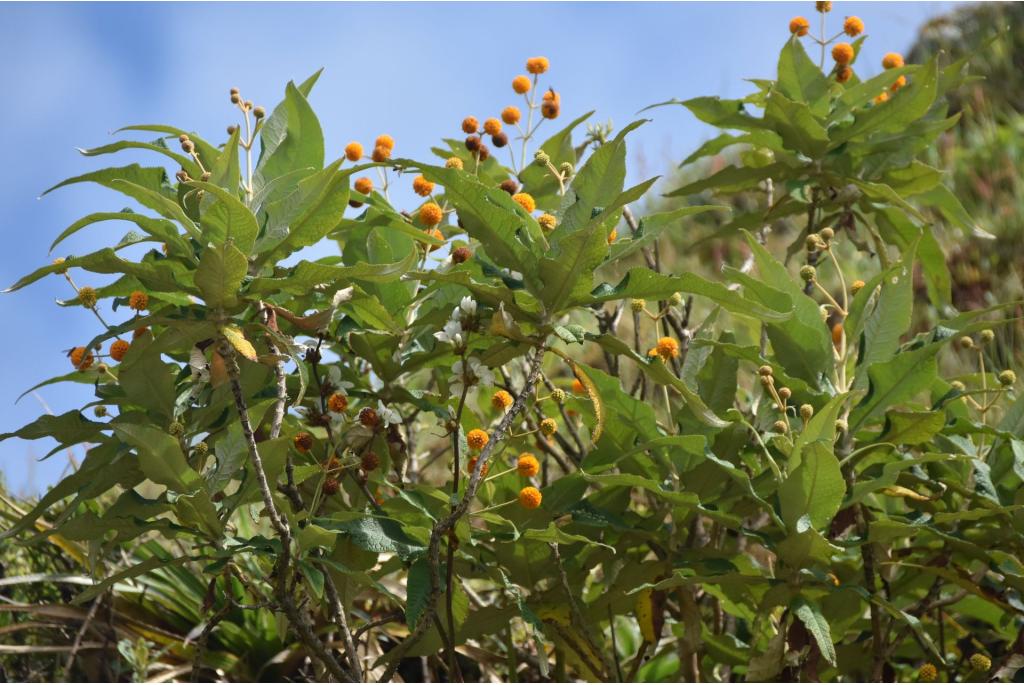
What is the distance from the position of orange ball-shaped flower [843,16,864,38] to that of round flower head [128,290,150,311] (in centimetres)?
148

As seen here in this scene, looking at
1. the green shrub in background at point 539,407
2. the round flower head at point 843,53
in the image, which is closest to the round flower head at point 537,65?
the green shrub in background at point 539,407

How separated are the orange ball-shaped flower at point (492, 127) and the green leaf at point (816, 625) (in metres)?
0.92

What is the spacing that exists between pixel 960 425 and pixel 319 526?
1094 millimetres

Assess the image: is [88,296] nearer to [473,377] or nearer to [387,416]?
[387,416]

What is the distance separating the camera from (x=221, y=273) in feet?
4.58

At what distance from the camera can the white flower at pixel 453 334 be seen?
1541 millimetres

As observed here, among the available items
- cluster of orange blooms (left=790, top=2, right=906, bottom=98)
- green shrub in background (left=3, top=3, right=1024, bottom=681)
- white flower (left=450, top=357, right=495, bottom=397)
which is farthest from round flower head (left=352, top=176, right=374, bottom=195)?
cluster of orange blooms (left=790, top=2, right=906, bottom=98)

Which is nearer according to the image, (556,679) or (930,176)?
(556,679)

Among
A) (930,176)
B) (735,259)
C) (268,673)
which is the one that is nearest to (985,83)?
(735,259)

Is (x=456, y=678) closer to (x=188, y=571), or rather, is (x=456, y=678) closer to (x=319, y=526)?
(x=319, y=526)

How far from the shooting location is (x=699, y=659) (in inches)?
88.1

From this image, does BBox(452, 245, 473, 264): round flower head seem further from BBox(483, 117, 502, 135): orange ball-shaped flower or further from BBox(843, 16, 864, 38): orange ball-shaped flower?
BBox(843, 16, 864, 38): orange ball-shaped flower

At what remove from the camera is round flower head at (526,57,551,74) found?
6.61 ft

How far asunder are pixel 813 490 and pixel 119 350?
1076 millimetres
